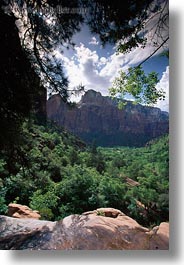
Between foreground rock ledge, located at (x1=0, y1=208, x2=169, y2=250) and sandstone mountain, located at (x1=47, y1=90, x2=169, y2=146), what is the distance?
549mm

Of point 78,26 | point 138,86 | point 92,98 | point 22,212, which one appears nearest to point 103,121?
point 92,98

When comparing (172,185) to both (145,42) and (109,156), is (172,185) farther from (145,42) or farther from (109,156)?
(145,42)

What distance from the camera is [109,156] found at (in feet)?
7.35

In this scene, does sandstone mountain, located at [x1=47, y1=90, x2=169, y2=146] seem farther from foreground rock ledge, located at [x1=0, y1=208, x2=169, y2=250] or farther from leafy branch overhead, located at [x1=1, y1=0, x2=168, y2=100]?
foreground rock ledge, located at [x1=0, y1=208, x2=169, y2=250]

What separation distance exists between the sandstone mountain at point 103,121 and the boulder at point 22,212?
2.04ft

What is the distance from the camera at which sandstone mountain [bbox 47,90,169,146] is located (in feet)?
7.28

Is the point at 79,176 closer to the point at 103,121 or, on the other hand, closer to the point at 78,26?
the point at 103,121

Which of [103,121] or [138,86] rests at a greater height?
[138,86]

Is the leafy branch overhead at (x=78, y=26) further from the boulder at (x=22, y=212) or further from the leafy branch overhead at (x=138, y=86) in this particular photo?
the boulder at (x=22, y=212)

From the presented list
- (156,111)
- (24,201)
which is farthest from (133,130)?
(24,201)

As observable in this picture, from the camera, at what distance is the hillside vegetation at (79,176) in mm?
2176

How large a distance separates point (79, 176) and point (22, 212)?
46cm

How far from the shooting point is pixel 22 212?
215 cm

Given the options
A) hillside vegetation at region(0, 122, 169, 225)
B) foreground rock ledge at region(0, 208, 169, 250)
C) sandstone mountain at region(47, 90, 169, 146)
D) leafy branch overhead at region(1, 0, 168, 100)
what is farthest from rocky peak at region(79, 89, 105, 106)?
foreground rock ledge at region(0, 208, 169, 250)
